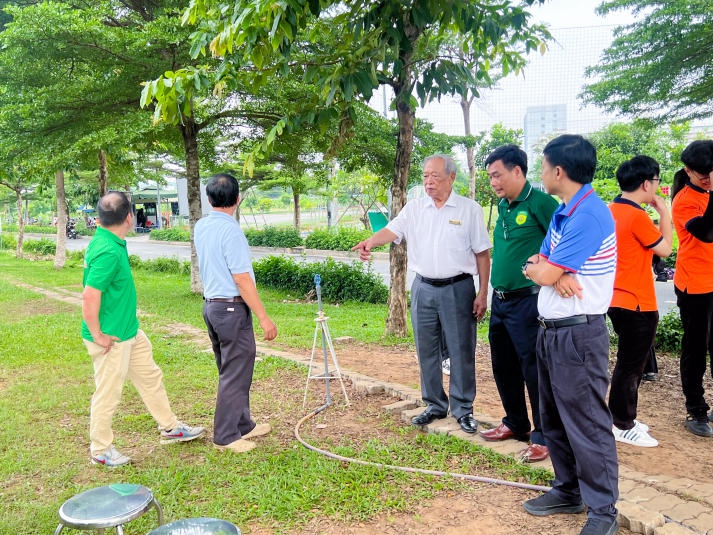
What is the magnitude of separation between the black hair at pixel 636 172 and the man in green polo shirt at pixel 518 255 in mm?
643

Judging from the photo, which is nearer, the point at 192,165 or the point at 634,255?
the point at 634,255

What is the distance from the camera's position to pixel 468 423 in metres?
3.82

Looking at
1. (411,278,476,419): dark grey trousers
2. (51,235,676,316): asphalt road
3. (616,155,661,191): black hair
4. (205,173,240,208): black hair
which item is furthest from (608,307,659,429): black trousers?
(51,235,676,316): asphalt road

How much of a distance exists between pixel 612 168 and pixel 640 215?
12.3 m

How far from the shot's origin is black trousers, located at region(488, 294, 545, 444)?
3.34 metres

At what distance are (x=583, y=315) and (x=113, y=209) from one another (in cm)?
283

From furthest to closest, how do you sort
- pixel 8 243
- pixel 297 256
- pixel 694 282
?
pixel 8 243, pixel 297 256, pixel 694 282

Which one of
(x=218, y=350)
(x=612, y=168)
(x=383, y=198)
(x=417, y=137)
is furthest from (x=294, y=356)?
(x=383, y=198)

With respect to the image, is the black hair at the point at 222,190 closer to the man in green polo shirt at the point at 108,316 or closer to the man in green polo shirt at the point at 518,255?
the man in green polo shirt at the point at 108,316

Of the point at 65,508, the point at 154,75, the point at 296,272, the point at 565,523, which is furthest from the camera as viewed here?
the point at 296,272

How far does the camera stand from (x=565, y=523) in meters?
2.78

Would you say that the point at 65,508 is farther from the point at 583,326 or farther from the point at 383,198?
the point at 383,198

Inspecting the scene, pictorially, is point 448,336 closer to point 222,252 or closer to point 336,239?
point 222,252

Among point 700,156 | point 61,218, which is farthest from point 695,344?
point 61,218
